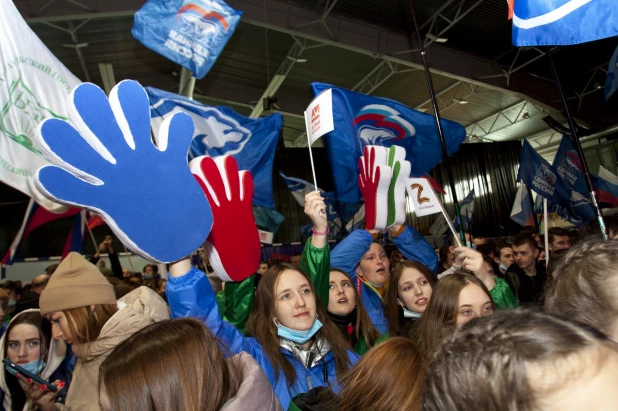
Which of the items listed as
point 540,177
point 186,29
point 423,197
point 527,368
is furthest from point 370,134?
point 527,368

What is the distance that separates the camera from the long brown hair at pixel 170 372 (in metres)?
0.86

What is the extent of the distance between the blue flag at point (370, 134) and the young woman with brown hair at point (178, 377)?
2.29 metres

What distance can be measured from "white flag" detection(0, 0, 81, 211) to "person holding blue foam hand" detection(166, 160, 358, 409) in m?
1.13

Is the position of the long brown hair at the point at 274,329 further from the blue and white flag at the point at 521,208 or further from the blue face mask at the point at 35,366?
the blue and white flag at the point at 521,208

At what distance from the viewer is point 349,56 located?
31.9ft

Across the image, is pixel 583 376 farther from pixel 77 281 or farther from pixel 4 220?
pixel 4 220

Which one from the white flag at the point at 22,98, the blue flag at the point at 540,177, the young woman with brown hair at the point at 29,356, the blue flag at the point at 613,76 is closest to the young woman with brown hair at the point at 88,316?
the young woman with brown hair at the point at 29,356

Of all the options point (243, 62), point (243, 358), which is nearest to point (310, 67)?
point (243, 62)

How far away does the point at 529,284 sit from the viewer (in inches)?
133

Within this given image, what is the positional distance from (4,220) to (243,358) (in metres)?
13.7

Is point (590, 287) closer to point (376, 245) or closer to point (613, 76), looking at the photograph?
point (376, 245)

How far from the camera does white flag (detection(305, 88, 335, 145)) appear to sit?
2150mm

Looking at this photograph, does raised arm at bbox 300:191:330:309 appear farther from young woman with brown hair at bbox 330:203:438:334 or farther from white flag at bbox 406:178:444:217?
white flag at bbox 406:178:444:217

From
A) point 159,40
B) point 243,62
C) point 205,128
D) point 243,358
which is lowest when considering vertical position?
point 243,358
